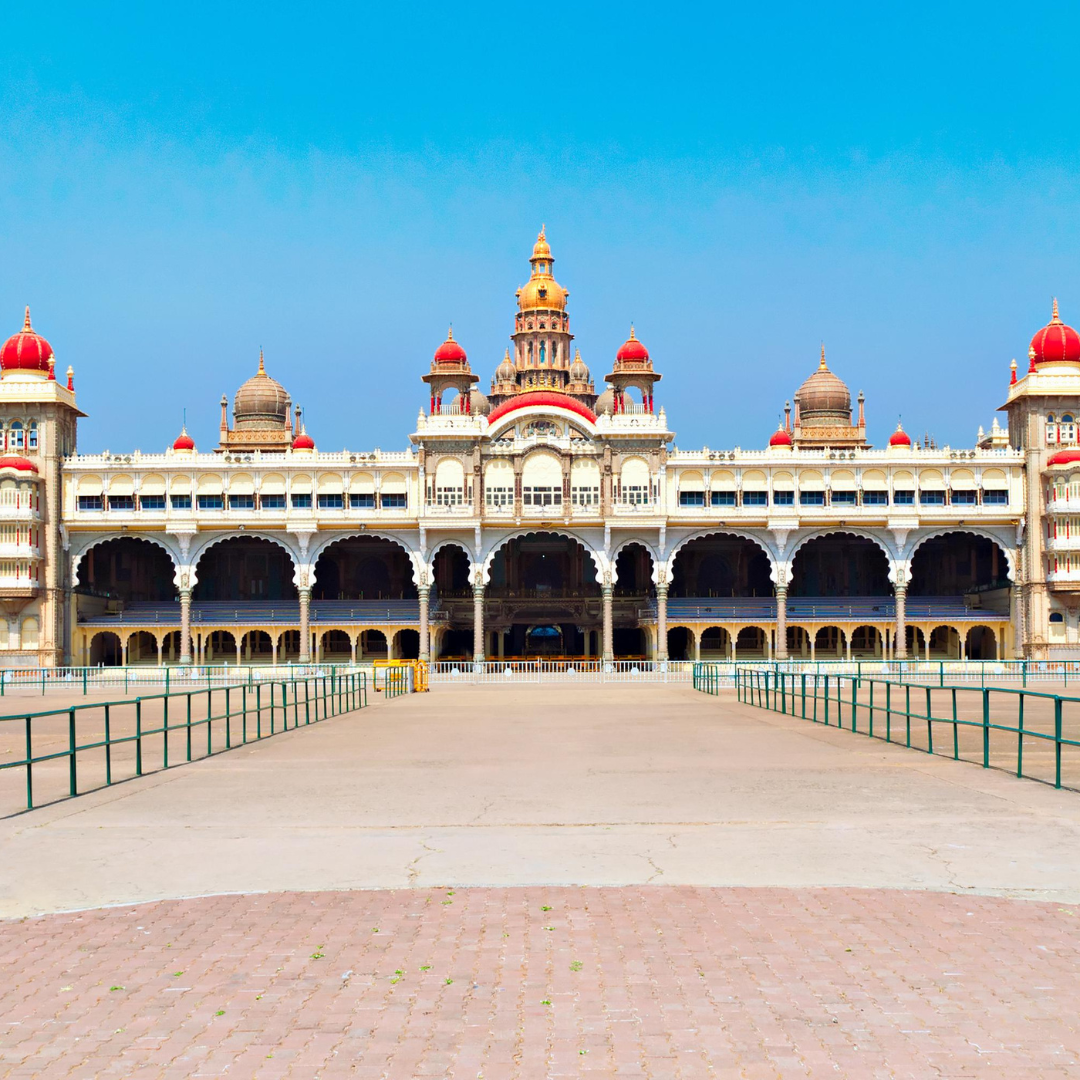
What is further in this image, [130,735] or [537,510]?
[537,510]

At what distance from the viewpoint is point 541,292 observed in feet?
280

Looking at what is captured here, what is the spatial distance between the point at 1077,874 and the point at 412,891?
5659 mm

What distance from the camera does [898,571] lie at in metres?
64.6

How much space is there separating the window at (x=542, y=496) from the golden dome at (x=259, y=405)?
26386 millimetres

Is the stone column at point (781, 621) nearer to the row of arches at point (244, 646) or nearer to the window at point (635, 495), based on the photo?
the window at point (635, 495)

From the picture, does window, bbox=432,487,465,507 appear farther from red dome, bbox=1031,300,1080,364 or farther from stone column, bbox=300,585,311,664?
red dome, bbox=1031,300,1080,364

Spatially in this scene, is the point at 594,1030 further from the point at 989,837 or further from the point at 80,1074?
the point at 989,837

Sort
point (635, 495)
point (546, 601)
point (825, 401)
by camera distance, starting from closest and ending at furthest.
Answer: point (635, 495) → point (546, 601) → point (825, 401)

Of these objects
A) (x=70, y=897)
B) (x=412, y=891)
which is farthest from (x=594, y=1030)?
(x=70, y=897)

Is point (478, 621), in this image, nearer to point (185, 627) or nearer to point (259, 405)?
point (185, 627)

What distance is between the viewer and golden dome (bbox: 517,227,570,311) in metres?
85.2

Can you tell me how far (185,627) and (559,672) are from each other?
793 inches

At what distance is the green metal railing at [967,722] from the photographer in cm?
1792

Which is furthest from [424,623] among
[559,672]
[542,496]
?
[559,672]
